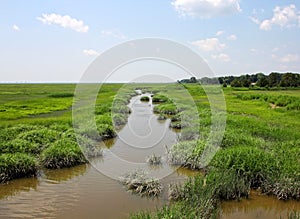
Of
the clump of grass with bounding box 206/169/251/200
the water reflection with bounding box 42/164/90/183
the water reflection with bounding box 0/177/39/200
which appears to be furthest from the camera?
the water reflection with bounding box 42/164/90/183

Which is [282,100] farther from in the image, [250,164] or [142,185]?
[142,185]

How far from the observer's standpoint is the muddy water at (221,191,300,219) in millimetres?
7043

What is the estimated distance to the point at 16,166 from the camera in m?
9.05

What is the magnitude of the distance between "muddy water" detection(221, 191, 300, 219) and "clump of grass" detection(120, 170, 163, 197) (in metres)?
1.79

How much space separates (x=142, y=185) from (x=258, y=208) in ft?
10.0

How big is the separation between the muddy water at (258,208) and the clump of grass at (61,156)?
18.0 ft

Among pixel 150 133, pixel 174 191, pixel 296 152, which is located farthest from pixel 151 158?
pixel 150 133

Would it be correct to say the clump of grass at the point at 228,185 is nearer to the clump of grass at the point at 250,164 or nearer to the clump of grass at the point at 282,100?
the clump of grass at the point at 250,164

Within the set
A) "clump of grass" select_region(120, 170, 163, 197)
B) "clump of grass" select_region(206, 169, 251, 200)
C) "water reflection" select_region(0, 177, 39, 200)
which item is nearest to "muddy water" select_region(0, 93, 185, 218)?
"water reflection" select_region(0, 177, 39, 200)

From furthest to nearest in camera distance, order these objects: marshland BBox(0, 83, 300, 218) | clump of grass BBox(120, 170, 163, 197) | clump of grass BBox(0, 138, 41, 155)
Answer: clump of grass BBox(0, 138, 41, 155)
clump of grass BBox(120, 170, 163, 197)
marshland BBox(0, 83, 300, 218)

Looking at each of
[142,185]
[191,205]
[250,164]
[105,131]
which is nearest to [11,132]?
[105,131]

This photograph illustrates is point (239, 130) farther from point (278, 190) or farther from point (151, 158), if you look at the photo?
point (278, 190)

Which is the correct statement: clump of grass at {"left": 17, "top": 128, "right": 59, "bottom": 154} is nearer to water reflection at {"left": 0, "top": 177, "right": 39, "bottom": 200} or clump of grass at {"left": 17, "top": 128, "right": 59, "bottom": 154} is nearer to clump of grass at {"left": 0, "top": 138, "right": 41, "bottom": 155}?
clump of grass at {"left": 0, "top": 138, "right": 41, "bottom": 155}

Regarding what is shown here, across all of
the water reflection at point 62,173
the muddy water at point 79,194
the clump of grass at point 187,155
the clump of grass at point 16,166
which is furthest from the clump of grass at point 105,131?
the clump of grass at point 16,166
